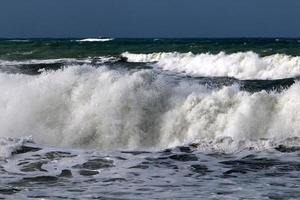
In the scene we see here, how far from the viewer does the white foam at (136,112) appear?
13086mm

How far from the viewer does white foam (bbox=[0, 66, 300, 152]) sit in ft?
42.9

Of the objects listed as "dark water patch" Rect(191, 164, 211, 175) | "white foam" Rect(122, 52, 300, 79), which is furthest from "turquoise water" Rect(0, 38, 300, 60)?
"dark water patch" Rect(191, 164, 211, 175)

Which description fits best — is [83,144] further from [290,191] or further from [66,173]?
[290,191]

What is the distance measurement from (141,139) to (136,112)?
892 mm

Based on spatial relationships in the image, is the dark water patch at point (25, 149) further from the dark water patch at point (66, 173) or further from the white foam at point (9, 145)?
the dark water patch at point (66, 173)

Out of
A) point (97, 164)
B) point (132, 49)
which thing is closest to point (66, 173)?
point (97, 164)

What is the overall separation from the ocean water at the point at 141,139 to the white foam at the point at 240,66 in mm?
14269

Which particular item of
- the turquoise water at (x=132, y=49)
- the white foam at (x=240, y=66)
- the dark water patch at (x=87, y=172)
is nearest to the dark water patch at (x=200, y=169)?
the dark water patch at (x=87, y=172)

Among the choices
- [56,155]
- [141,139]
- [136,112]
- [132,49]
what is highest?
[136,112]

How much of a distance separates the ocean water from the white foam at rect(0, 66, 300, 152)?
0.02 metres

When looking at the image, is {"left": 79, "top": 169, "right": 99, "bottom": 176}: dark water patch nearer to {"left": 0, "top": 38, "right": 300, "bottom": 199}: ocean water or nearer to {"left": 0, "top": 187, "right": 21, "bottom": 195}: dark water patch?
{"left": 0, "top": 38, "right": 300, "bottom": 199}: ocean water

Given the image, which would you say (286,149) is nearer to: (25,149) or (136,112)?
(136,112)

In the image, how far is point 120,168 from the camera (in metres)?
9.95

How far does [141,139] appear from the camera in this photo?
1328 centimetres
